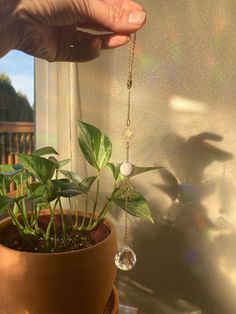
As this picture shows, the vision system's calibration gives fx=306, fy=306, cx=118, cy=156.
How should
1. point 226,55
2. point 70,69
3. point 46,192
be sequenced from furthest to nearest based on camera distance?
point 70,69 → point 226,55 → point 46,192

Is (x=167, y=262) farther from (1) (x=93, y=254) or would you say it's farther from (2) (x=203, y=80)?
(2) (x=203, y=80)

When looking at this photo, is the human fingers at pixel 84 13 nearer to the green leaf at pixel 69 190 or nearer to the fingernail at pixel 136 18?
the fingernail at pixel 136 18

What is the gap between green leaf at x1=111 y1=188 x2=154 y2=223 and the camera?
21.4 inches

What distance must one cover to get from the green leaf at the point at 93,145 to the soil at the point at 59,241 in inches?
5.5

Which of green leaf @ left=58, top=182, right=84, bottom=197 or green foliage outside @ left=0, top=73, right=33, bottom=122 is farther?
green foliage outside @ left=0, top=73, right=33, bottom=122

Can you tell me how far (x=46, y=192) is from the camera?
1.62 ft

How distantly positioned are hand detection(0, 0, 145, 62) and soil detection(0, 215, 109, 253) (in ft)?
1.15

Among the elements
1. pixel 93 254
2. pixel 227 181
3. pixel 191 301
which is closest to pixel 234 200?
pixel 227 181

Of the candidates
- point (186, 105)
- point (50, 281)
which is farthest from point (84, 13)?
point (50, 281)

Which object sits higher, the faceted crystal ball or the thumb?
the thumb

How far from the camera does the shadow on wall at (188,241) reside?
2.41 feet

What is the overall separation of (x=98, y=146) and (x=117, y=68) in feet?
0.95

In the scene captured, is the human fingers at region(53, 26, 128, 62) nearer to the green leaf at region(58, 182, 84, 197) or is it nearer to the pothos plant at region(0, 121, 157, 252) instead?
the pothos plant at region(0, 121, 157, 252)

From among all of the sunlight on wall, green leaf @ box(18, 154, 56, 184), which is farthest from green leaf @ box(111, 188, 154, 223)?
the sunlight on wall
